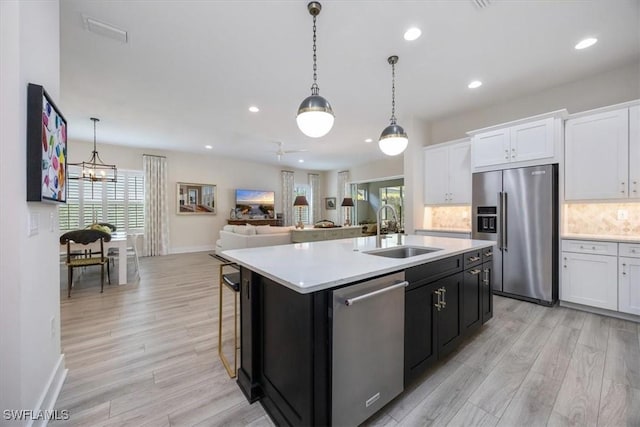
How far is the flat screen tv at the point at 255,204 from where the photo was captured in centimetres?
835

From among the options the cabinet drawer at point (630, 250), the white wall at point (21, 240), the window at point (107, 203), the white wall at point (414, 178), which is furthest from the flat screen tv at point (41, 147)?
the window at point (107, 203)

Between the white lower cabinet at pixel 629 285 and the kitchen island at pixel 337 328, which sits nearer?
the kitchen island at pixel 337 328

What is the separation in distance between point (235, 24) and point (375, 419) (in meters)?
3.22

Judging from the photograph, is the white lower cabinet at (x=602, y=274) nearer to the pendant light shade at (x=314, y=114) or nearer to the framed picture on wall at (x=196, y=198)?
the pendant light shade at (x=314, y=114)

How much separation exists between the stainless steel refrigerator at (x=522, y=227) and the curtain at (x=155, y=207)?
7435 millimetres

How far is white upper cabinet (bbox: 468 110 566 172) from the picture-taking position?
3.17 meters

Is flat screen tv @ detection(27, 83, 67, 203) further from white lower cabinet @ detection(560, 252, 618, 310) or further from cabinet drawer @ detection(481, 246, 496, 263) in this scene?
white lower cabinet @ detection(560, 252, 618, 310)

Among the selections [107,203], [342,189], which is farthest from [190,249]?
[342,189]

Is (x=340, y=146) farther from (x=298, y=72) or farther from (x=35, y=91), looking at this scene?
(x=35, y=91)

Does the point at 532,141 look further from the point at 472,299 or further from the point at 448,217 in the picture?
the point at 472,299

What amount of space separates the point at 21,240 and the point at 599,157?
5.09 m

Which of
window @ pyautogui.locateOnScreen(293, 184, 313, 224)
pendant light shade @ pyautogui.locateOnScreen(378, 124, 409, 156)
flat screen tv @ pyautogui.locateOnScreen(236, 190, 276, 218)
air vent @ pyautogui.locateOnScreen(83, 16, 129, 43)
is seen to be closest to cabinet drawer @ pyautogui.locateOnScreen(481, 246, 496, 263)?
pendant light shade @ pyautogui.locateOnScreen(378, 124, 409, 156)

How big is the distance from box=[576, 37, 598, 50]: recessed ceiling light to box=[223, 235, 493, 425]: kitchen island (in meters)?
2.65

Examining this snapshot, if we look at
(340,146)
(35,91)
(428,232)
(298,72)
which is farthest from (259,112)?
(428,232)
